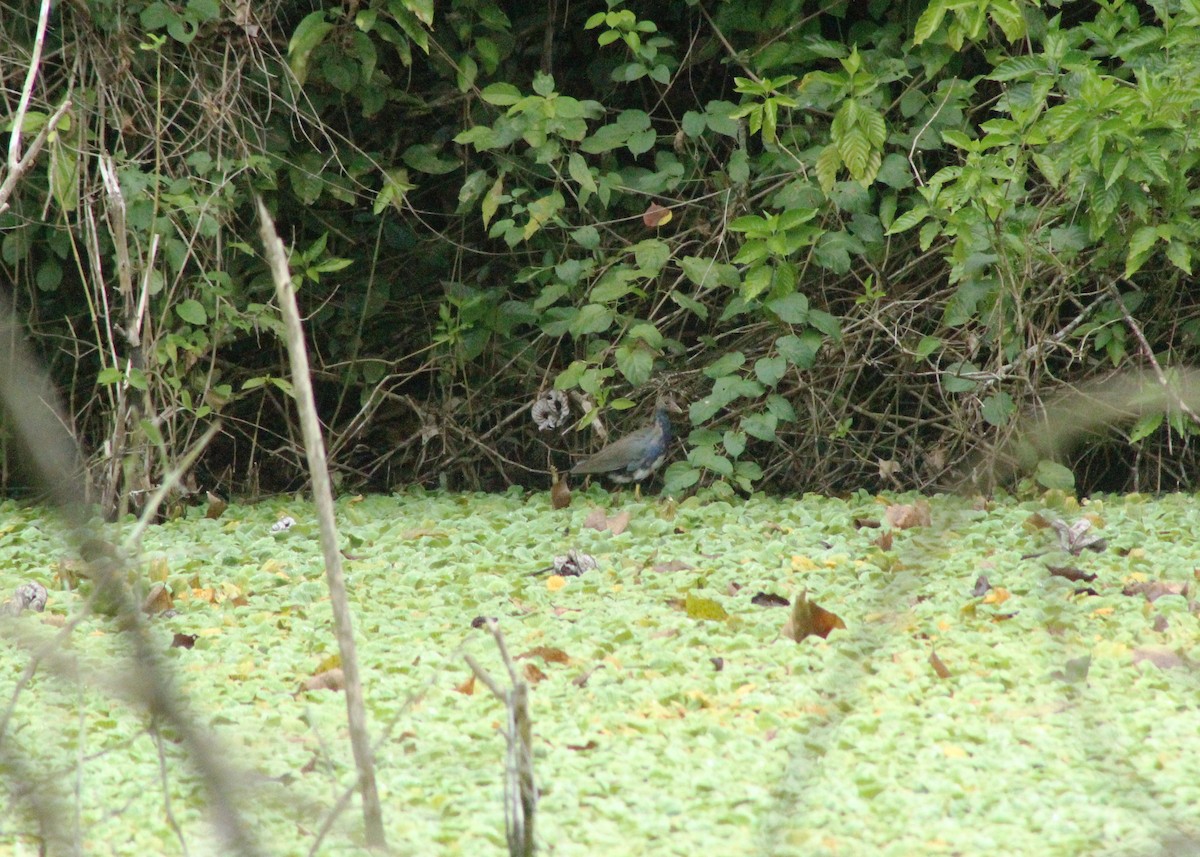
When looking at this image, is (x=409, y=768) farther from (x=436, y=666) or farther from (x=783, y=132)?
(x=783, y=132)

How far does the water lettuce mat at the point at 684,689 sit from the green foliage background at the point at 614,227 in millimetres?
693

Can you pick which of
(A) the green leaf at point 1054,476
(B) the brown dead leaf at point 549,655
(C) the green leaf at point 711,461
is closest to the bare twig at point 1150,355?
(A) the green leaf at point 1054,476

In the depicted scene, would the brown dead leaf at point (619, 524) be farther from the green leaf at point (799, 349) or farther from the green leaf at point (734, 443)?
the green leaf at point (799, 349)

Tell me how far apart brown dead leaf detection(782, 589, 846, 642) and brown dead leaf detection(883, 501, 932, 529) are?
2.72ft

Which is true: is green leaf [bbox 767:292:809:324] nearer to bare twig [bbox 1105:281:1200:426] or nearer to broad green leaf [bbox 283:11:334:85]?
bare twig [bbox 1105:281:1200:426]

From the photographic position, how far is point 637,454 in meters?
3.89

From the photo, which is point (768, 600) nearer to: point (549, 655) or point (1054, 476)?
point (549, 655)

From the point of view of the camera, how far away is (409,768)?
5.60 feet

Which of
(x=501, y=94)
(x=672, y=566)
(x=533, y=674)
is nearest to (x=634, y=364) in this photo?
(x=501, y=94)

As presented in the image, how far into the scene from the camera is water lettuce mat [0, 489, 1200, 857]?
59.7 inches

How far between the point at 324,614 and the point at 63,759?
2.34ft

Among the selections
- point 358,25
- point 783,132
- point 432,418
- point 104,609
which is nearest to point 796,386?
point 783,132

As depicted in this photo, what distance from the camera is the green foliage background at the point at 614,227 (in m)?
3.35

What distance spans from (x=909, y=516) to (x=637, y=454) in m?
1.05
